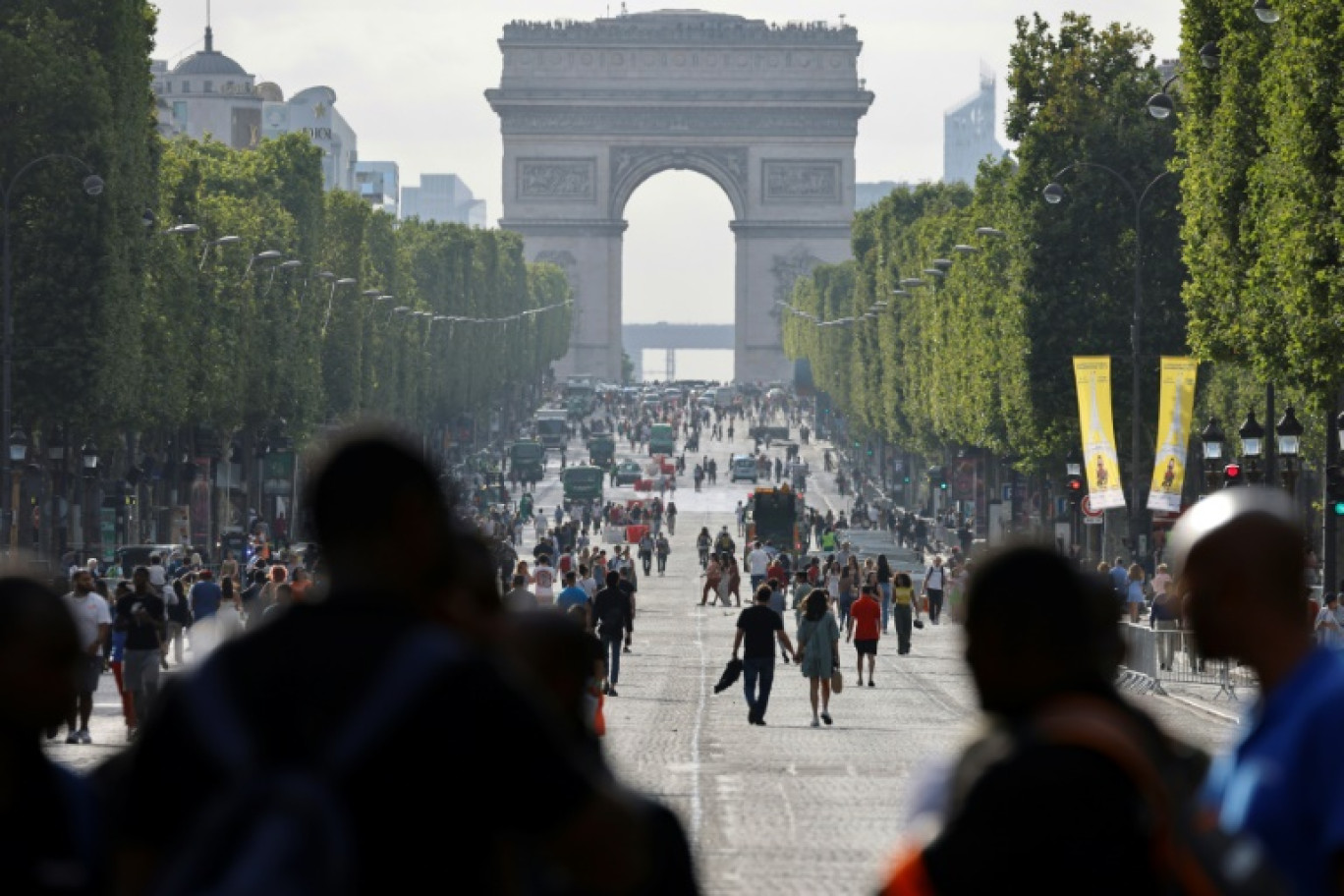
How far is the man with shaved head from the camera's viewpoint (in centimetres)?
568

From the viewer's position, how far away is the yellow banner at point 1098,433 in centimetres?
5272

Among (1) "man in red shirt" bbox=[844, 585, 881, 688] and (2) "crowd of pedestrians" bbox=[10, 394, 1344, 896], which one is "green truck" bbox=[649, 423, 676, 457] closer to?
(1) "man in red shirt" bbox=[844, 585, 881, 688]

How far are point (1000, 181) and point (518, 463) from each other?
50016 mm

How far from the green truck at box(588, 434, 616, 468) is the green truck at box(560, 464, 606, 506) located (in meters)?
23.0

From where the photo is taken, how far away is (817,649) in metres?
34.6

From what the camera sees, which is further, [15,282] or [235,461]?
[235,461]

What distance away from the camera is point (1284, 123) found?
41.2m

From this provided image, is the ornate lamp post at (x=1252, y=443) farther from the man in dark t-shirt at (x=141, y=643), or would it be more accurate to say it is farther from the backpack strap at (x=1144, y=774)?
the backpack strap at (x=1144, y=774)

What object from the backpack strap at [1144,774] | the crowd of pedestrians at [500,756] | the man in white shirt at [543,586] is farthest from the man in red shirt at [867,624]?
the backpack strap at [1144,774]

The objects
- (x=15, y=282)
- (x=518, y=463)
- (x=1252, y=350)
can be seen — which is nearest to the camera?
(x=1252, y=350)

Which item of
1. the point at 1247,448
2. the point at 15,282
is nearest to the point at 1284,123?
the point at 1247,448

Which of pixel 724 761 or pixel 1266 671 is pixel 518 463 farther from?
pixel 1266 671

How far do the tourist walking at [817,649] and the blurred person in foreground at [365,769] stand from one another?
93.3 feet

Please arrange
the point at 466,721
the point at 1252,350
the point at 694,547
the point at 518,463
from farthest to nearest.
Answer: the point at 518,463, the point at 694,547, the point at 1252,350, the point at 466,721
